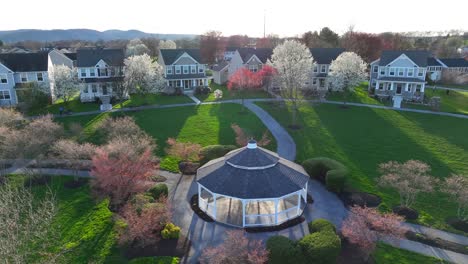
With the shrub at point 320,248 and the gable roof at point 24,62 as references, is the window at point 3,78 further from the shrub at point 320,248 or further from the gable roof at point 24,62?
the shrub at point 320,248

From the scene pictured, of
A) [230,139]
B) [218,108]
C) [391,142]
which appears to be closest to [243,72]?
[218,108]

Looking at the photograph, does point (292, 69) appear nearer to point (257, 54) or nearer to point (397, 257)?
point (257, 54)

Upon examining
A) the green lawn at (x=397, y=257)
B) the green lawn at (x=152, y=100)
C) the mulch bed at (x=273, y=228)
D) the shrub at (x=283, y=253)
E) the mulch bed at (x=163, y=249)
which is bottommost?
the green lawn at (x=397, y=257)

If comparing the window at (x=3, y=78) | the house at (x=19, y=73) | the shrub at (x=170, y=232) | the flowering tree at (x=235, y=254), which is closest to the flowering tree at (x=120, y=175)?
the shrub at (x=170, y=232)

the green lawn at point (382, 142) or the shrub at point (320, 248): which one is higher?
the green lawn at point (382, 142)

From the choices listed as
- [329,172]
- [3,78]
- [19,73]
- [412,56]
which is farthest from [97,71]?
[412,56]

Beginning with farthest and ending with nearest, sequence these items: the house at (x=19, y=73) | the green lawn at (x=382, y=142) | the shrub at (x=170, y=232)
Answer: the house at (x=19, y=73) → the green lawn at (x=382, y=142) → the shrub at (x=170, y=232)

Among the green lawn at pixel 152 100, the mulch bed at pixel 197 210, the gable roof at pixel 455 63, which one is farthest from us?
the gable roof at pixel 455 63
